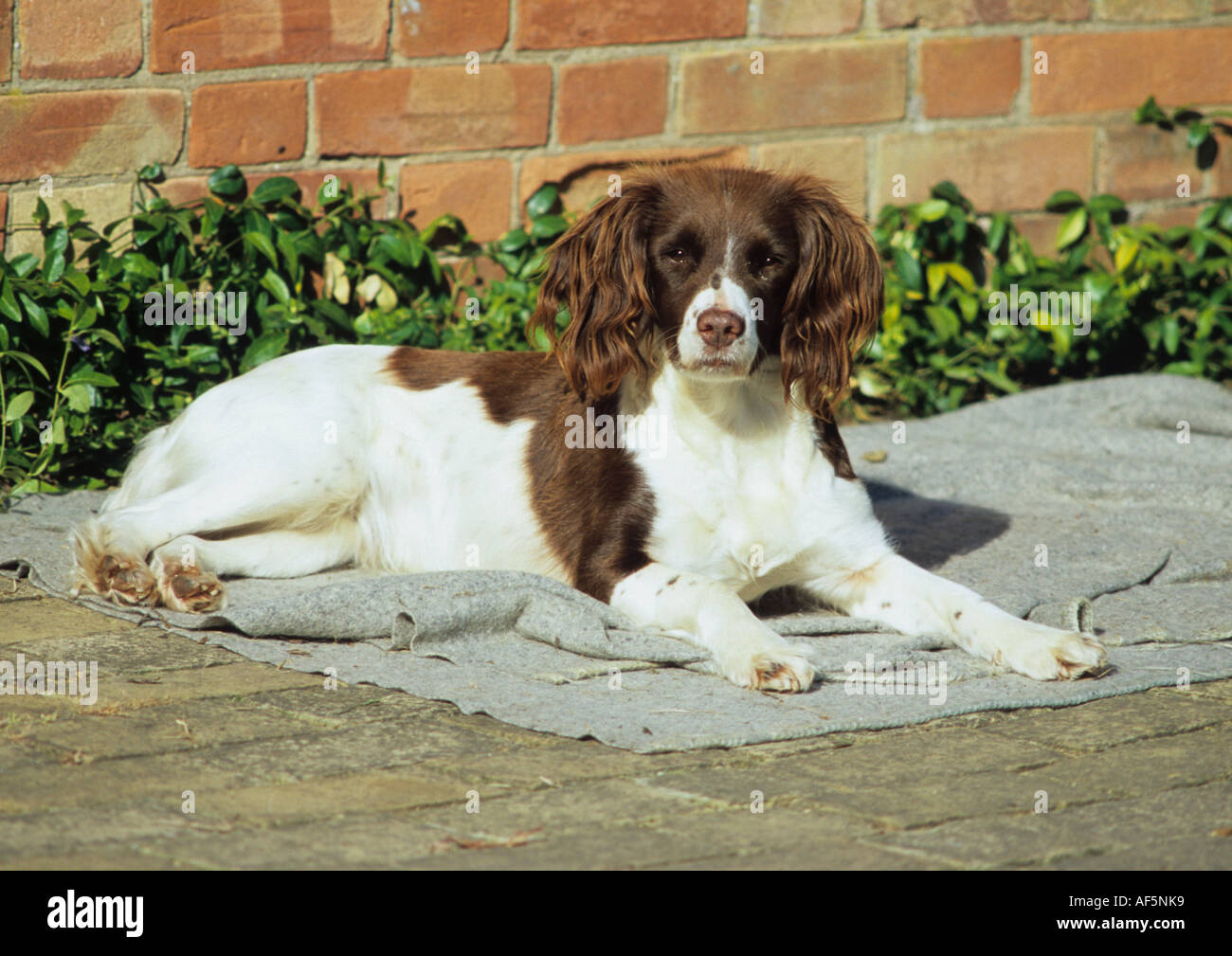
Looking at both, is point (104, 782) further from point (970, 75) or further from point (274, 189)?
point (970, 75)

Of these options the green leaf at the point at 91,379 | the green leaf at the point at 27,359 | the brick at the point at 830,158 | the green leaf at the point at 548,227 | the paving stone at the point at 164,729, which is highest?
the brick at the point at 830,158

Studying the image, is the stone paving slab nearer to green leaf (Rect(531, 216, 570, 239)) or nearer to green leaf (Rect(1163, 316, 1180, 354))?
green leaf (Rect(531, 216, 570, 239))

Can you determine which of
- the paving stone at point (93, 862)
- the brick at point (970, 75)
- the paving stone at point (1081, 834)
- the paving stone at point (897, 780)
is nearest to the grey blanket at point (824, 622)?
the paving stone at point (897, 780)

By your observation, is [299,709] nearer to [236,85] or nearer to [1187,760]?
[1187,760]

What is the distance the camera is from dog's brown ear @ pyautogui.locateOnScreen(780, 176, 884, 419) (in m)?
3.45

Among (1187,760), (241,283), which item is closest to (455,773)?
(1187,760)

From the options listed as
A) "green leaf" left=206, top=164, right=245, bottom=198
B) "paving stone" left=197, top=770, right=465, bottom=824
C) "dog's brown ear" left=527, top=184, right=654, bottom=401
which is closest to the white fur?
"dog's brown ear" left=527, top=184, right=654, bottom=401

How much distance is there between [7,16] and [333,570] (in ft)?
6.97

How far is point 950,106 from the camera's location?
605 centimetres

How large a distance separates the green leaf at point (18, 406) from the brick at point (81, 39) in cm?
111

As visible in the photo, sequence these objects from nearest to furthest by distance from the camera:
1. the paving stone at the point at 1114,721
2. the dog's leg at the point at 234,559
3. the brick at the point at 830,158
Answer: the paving stone at the point at 1114,721
the dog's leg at the point at 234,559
the brick at the point at 830,158

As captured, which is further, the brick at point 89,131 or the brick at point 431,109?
the brick at point 431,109

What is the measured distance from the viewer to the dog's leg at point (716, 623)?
2.93 m

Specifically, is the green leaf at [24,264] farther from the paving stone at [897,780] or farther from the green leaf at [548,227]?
the paving stone at [897,780]
